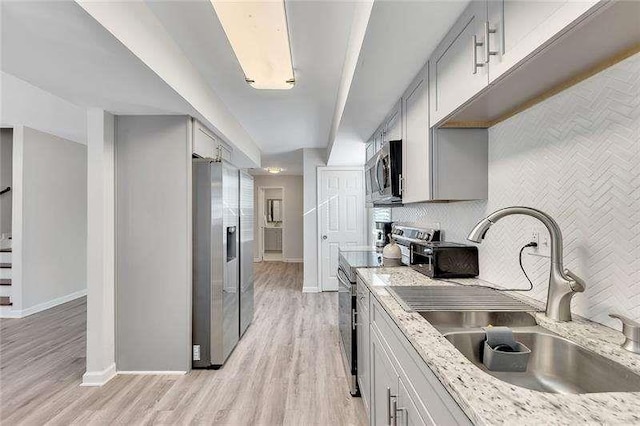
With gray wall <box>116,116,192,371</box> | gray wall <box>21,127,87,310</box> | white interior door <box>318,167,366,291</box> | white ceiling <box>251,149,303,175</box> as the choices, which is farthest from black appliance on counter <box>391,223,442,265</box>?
gray wall <box>21,127,87,310</box>

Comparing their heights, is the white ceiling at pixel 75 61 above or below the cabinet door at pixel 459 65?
above

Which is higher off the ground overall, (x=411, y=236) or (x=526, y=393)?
(x=411, y=236)

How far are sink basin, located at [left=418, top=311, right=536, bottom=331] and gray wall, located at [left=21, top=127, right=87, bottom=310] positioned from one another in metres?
4.91

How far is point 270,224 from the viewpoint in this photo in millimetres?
10289

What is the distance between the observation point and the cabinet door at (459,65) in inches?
49.6

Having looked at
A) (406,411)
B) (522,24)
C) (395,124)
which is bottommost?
(406,411)

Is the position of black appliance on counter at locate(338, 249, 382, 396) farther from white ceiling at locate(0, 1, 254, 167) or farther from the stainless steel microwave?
white ceiling at locate(0, 1, 254, 167)

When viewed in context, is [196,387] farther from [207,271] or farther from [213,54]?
[213,54]

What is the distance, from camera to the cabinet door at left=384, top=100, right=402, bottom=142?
2.46m

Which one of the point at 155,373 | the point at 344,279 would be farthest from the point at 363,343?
the point at 155,373

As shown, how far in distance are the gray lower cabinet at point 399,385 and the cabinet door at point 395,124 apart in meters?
1.34

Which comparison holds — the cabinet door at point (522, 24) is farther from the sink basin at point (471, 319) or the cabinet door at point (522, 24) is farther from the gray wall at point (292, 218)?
the gray wall at point (292, 218)

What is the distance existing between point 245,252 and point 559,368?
117 inches

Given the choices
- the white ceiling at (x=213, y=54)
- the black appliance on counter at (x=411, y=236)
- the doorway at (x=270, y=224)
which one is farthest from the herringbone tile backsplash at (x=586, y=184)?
the doorway at (x=270, y=224)
